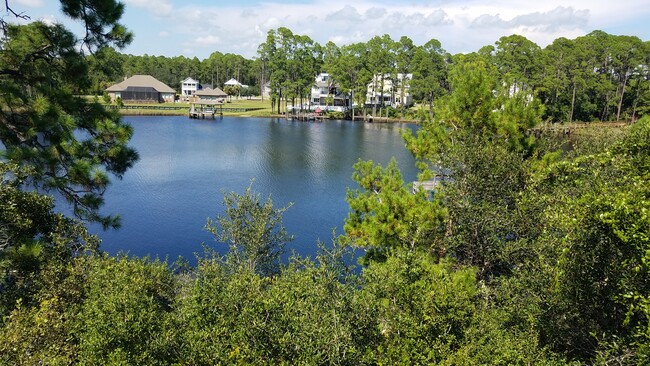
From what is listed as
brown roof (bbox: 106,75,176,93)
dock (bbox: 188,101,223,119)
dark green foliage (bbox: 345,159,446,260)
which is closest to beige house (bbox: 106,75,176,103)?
brown roof (bbox: 106,75,176,93)

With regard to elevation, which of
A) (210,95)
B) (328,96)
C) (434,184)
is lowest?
(434,184)

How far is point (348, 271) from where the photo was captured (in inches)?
420

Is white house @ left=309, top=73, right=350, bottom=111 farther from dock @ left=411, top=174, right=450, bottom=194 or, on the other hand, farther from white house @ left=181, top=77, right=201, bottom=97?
dock @ left=411, top=174, right=450, bottom=194

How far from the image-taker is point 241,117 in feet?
258

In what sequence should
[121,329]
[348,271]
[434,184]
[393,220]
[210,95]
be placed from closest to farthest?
[121,329] < [348,271] < [393,220] < [434,184] < [210,95]

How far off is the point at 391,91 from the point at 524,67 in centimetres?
2513

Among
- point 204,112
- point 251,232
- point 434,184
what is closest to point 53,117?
point 251,232

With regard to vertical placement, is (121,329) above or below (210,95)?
below

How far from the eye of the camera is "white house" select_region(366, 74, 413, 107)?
79.6m

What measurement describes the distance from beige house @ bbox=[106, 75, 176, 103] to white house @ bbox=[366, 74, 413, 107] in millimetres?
44967

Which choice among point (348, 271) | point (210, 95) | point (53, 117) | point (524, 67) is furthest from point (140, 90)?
point (348, 271)

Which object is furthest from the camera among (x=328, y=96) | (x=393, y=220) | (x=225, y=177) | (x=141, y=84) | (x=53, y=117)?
(x=141, y=84)

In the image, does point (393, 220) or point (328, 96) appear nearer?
point (393, 220)

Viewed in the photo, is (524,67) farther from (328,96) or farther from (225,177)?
(225,177)
